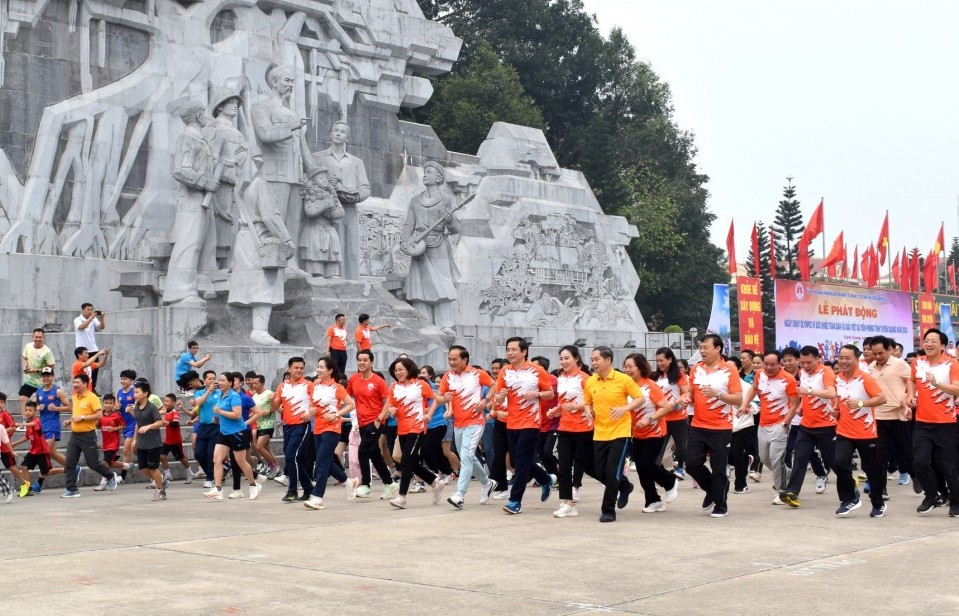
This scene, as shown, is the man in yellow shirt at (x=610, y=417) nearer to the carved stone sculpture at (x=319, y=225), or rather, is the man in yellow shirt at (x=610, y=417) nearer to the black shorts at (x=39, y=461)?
the black shorts at (x=39, y=461)

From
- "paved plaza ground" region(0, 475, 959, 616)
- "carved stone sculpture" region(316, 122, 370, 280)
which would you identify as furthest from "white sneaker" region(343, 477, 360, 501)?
"carved stone sculpture" region(316, 122, 370, 280)

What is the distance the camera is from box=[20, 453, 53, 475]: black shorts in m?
13.3

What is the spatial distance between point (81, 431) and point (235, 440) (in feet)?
6.05

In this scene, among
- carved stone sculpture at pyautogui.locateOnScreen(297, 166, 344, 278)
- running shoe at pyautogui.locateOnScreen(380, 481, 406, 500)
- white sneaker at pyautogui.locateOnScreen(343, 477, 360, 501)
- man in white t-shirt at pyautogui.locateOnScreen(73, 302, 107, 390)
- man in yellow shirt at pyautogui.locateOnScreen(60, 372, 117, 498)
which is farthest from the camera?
carved stone sculpture at pyautogui.locateOnScreen(297, 166, 344, 278)

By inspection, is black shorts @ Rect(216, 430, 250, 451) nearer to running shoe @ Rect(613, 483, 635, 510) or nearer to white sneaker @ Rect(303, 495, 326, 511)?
white sneaker @ Rect(303, 495, 326, 511)

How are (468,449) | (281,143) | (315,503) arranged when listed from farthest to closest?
(281,143) → (468,449) → (315,503)

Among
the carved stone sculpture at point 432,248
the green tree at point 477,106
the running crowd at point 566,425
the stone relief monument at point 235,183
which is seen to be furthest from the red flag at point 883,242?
the running crowd at point 566,425

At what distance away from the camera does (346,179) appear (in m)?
21.1

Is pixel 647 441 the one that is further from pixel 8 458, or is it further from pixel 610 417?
pixel 8 458

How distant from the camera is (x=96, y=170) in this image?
22109 mm

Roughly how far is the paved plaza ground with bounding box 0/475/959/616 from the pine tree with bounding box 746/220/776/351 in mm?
36140

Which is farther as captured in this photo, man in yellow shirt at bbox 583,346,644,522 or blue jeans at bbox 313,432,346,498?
blue jeans at bbox 313,432,346,498

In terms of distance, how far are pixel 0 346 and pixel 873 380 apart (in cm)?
1251

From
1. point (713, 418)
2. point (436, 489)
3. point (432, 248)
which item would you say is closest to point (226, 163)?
point (432, 248)
